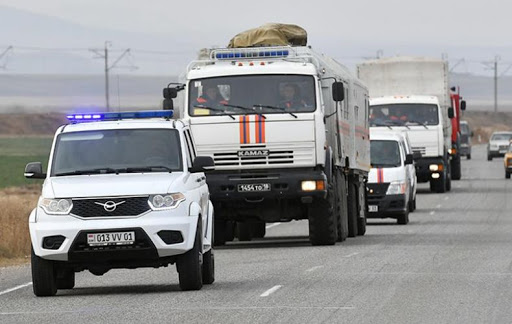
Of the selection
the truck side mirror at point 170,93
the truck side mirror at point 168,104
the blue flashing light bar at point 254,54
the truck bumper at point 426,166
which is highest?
the blue flashing light bar at point 254,54

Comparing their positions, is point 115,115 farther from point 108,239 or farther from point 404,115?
point 404,115

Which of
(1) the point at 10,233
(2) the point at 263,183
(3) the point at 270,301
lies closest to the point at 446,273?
(3) the point at 270,301

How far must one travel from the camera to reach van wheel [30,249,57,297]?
17.4 metres

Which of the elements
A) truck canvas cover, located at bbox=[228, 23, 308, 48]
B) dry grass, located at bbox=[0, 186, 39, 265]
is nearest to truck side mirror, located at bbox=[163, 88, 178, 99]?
truck canvas cover, located at bbox=[228, 23, 308, 48]

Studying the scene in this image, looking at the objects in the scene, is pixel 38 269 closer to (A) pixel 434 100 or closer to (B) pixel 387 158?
(B) pixel 387 158

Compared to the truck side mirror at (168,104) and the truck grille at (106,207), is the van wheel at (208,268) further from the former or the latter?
the truck side mirror at (168,104)

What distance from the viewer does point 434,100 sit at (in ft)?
154

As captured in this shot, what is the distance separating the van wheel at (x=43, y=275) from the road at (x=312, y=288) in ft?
0.43

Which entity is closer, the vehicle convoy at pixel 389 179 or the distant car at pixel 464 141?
the vehicle convoy at pixel 389 179

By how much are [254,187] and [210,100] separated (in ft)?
5.13

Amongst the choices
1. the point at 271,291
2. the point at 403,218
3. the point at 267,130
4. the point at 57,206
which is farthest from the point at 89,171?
the point at 403,218

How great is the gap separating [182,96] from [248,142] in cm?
163

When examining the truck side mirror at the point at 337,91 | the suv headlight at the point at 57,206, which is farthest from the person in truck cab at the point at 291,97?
the suv headlight at the point at 57,206

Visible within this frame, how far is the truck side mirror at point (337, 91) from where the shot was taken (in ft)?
85.7
